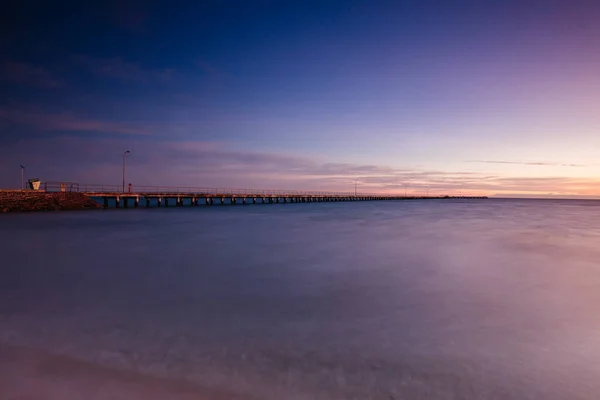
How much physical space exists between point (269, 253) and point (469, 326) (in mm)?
8169

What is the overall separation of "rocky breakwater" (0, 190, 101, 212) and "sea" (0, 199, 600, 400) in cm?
2143

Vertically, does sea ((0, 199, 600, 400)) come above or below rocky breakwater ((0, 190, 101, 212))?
below

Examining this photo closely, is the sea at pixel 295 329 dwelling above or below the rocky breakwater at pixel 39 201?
below

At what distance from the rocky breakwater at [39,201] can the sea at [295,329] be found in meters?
21.4

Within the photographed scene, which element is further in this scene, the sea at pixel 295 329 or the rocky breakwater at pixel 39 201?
the rocky breakwater at pixel 39 201

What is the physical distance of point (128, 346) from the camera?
4340 mm

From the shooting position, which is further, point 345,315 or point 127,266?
point 127,266

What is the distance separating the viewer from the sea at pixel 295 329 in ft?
11.5

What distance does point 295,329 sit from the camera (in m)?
5.10

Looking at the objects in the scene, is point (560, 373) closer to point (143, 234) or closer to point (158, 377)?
point (158, 377)

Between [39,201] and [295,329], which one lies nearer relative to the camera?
[295,329]

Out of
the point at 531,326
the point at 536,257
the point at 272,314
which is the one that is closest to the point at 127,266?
the point at 272,314

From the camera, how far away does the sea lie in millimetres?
3492

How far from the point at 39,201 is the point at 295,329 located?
109 ft
